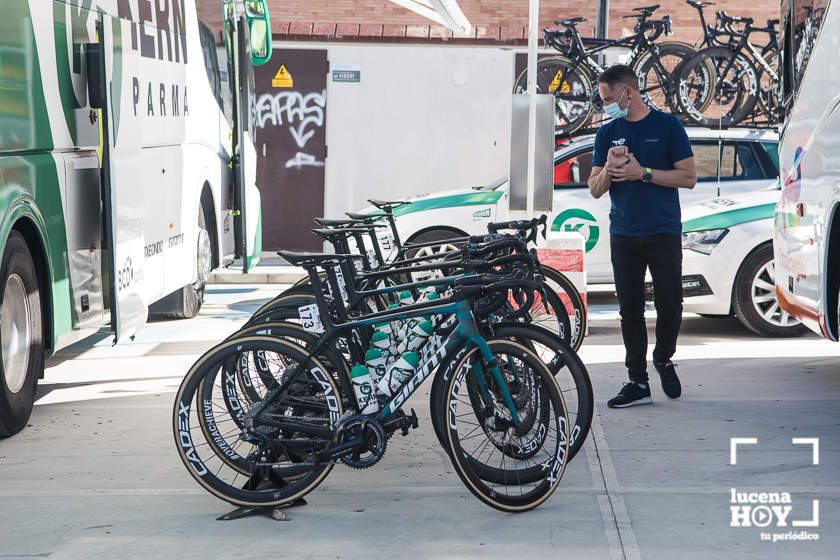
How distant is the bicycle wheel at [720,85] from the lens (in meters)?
14.1

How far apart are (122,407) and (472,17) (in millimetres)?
15023

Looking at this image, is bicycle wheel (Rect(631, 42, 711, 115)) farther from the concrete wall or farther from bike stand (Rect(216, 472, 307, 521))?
bike stand (Rect(216, 472, 307, 521))

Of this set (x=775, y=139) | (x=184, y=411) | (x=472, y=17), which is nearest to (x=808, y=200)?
(x=184, y=411)

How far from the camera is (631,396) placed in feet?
24.8

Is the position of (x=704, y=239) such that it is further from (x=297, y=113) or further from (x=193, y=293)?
(x=297, y=113)

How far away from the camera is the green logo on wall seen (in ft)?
39.3

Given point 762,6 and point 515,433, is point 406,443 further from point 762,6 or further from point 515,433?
point 762,6

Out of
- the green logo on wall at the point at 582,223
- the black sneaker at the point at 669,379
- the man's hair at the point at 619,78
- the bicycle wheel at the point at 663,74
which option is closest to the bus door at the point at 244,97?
the green logo on wall at the point at 582,223

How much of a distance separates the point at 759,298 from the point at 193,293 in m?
5.10

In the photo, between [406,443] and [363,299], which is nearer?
[363,299]

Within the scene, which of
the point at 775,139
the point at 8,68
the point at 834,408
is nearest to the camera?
the point at 8,68

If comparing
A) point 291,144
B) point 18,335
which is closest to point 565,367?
point 18,335

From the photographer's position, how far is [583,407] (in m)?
5.81

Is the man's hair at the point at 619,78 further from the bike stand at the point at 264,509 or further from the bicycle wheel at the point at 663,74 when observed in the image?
the bicycle wheel at the point at 663,74
